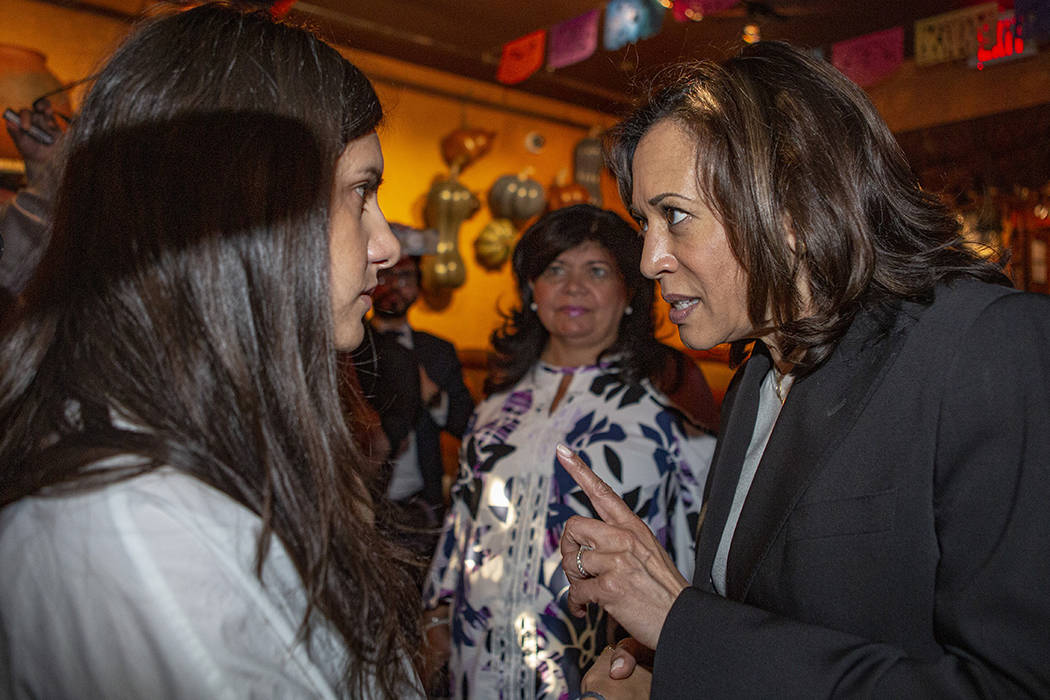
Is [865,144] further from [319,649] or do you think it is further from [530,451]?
[530,451]

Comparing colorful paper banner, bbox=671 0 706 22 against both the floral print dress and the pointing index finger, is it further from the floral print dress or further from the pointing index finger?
the pointing index finger

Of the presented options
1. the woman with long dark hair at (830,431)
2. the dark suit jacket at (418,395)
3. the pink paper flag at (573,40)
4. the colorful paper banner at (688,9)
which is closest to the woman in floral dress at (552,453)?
the dark suit jacket at (418,395)

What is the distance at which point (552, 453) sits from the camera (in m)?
2.10

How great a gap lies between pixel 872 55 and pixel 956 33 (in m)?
0.37

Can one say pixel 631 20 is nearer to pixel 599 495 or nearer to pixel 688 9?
pixel 688 9

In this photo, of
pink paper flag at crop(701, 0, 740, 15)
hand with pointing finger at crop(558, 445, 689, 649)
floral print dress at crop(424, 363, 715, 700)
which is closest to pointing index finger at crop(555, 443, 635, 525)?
hand with pointing finger at crop(558, 445, 689, 649)

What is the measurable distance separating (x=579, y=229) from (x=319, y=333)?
1713mm

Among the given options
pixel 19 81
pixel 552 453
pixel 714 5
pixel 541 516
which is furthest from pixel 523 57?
pixel 541 516

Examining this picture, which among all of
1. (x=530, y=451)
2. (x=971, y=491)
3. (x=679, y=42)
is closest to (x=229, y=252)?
(x=971, y=491)

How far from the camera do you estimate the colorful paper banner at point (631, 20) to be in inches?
138

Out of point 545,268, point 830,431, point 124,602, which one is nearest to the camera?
point 124,602

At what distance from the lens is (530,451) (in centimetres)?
213

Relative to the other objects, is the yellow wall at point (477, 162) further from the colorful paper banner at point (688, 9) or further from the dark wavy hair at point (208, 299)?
the dark wavy hair at point (208, 299)

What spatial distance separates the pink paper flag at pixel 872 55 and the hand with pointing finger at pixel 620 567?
3331 mm
